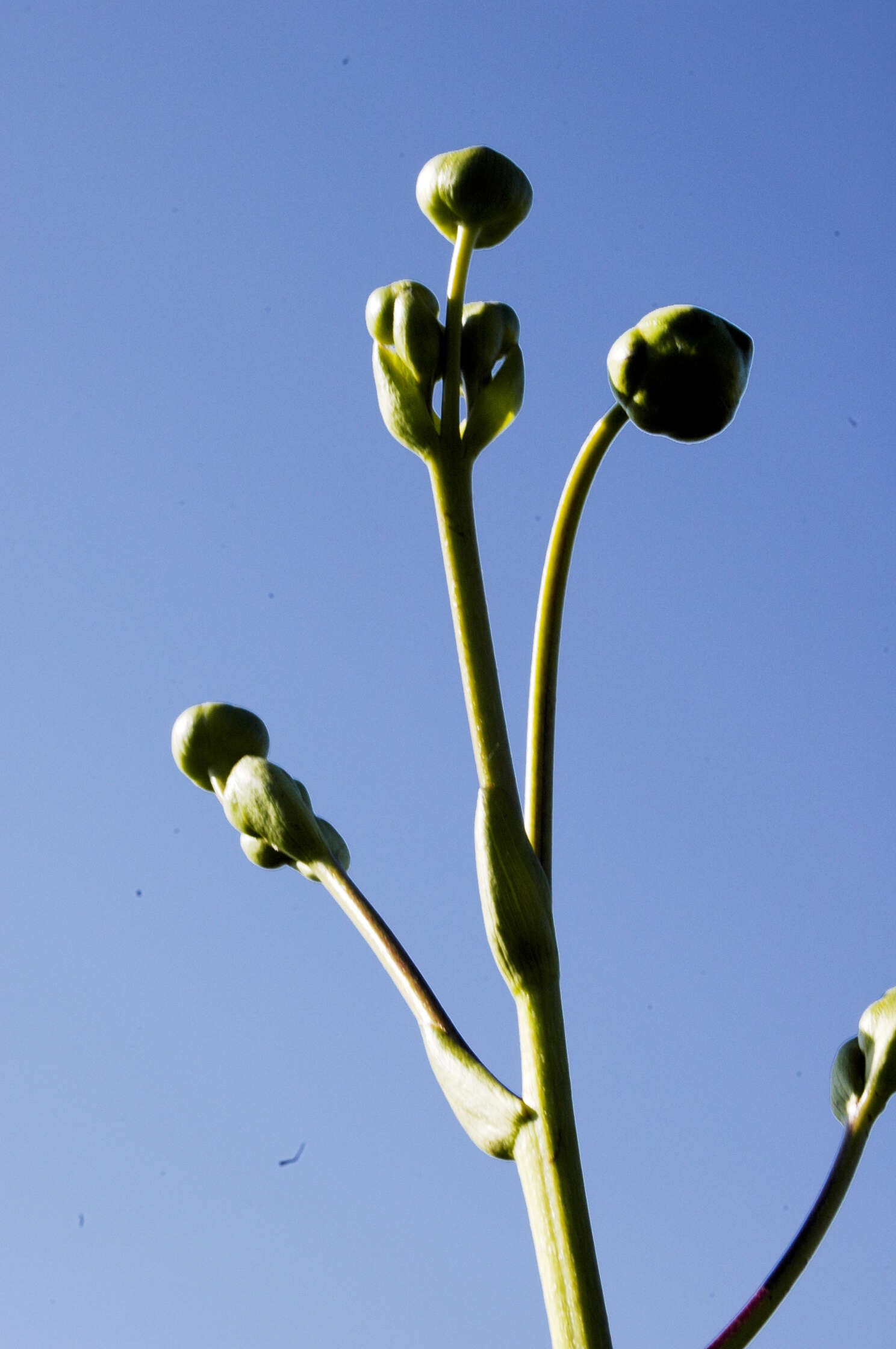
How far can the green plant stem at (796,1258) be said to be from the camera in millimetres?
635

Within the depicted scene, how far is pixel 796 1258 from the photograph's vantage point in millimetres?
651

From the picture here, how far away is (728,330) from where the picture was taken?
0.75m

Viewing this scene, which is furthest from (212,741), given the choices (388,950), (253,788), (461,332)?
(461,332)

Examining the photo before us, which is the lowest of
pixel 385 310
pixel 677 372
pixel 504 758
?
pixel 504 758

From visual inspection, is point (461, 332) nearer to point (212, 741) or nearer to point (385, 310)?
point (385, 310)

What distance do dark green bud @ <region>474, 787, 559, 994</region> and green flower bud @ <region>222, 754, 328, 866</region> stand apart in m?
0.16

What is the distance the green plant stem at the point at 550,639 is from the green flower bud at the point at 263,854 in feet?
0.61

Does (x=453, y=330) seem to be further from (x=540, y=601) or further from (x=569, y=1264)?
(x=569, y=1264)

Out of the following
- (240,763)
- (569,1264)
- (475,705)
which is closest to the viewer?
(569,1264)

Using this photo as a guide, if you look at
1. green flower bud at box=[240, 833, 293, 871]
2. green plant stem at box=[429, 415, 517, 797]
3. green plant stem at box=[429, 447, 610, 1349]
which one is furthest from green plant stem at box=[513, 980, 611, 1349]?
green flower bud at box=[240, 833, 293, 871]

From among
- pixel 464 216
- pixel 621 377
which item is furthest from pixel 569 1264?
pixel 464 216

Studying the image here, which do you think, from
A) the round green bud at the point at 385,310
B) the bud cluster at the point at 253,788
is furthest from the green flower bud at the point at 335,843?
the round green bud at the point at 385,310

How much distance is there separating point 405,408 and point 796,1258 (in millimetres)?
501

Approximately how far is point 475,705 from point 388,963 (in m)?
0.15
